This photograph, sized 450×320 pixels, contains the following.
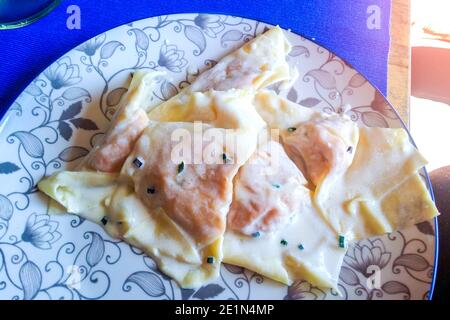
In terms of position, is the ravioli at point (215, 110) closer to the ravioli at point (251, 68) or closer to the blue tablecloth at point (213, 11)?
the ravioli at point (251, 68)

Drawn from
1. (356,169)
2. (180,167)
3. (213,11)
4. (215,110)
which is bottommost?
(356,169)

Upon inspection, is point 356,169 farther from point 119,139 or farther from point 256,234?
point 119,139

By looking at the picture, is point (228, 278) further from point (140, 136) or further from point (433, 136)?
point (433, 136)

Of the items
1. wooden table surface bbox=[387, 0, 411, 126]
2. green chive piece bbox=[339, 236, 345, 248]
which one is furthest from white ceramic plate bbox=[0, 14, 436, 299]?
wooden table surface bbox=[387, 0, 411, 126]

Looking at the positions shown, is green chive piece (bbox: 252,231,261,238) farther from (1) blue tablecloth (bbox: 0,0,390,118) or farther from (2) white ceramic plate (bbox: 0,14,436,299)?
(1) blue tablecloth (bbox: 0,0,390,118)

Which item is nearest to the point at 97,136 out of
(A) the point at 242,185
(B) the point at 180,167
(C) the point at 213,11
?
(B) the point at 180,167

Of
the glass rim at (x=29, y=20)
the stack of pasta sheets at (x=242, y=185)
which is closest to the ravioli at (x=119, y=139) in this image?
the stack of pasta sheets at (x=242, y=185)

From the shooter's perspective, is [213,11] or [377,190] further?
[213,11]
